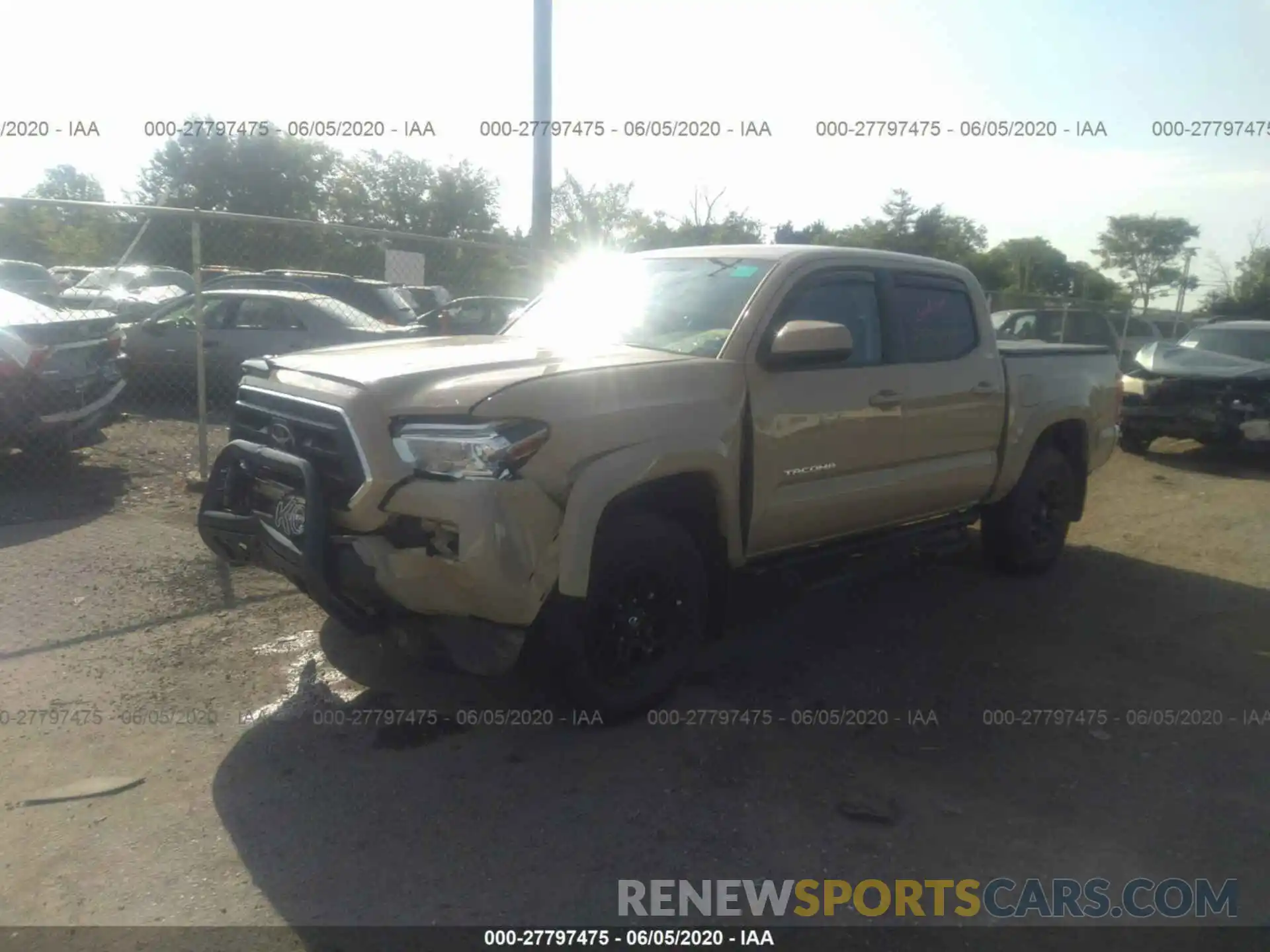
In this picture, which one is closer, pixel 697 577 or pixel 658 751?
pixel 658 751

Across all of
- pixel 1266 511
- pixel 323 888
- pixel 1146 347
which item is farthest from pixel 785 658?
pixel 1146 347

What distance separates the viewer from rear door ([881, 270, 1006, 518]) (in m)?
5.43

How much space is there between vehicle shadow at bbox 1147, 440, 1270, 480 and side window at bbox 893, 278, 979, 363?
652 cm

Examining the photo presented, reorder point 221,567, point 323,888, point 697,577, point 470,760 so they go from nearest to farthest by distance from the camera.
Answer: point 323,888 < point 470,760 < point 697,577 < point 221,567

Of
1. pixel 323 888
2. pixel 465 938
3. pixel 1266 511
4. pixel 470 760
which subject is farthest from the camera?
pixel 1266 511

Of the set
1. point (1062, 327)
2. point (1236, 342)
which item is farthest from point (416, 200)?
point (1236, 342)

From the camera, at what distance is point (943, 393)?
5.56 metres

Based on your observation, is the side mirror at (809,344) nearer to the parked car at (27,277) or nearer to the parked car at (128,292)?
the parked car at (128,292)

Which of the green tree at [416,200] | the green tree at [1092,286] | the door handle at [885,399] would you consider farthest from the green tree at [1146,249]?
the door handle at [885,399]

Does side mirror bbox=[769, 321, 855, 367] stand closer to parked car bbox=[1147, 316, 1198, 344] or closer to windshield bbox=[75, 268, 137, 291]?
windshield bbox=[75, 268, 137, 291]

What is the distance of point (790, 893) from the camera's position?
321cm

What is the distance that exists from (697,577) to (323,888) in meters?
1.91

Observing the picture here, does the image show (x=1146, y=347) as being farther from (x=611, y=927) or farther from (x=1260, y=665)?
(x=611, y=927)

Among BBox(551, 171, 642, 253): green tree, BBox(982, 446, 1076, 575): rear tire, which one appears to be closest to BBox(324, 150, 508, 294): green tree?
BBox(551, 171, 642, 253): green tree
